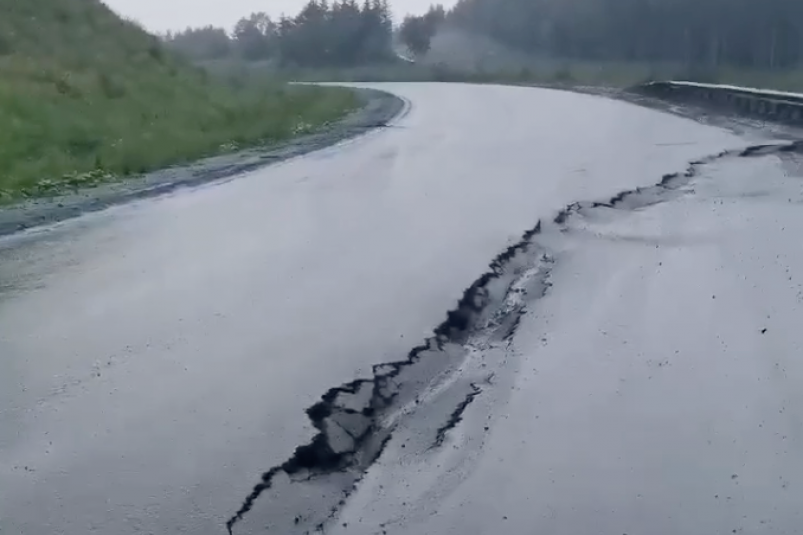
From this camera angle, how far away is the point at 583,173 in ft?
54.7

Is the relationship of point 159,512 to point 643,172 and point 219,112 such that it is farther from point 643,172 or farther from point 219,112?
point 219,112

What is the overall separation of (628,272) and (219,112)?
20.2m

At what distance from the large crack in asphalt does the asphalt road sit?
0.06m

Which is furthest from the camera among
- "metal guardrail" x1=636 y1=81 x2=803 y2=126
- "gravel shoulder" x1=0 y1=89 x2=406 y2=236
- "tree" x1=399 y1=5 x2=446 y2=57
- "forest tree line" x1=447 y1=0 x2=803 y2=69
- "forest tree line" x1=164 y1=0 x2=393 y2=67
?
"tree" x1=399 y1=5 x2=446 y2=57

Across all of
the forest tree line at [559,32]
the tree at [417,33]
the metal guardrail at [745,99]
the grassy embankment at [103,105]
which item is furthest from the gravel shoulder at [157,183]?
the tree at [417,33]

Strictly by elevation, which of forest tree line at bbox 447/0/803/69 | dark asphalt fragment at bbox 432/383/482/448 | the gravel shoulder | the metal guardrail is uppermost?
forest tree line at bbox 447/0/803/69

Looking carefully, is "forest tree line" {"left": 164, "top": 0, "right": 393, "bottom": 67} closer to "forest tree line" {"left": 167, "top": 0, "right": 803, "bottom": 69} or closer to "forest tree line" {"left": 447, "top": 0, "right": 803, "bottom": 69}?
"forest tree line" {"left": 167, "top": 0, "right": 803, "bottom": 69}

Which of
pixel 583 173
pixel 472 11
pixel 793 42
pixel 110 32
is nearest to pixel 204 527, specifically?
pixel 583 173

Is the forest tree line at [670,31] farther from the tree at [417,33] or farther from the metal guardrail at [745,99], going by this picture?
the metal guardrail at [745,99]

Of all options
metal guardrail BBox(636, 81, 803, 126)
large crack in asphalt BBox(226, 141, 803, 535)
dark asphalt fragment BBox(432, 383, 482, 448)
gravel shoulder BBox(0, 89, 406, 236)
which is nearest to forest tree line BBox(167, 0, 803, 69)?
metal guardrail BBox(636, 81, 803, 126)

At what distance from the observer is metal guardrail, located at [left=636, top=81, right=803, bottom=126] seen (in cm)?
2455

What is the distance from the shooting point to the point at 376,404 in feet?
20.4

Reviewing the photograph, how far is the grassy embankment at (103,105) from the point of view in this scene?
1766 cm

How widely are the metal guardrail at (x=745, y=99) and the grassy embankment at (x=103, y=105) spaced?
11634mm
